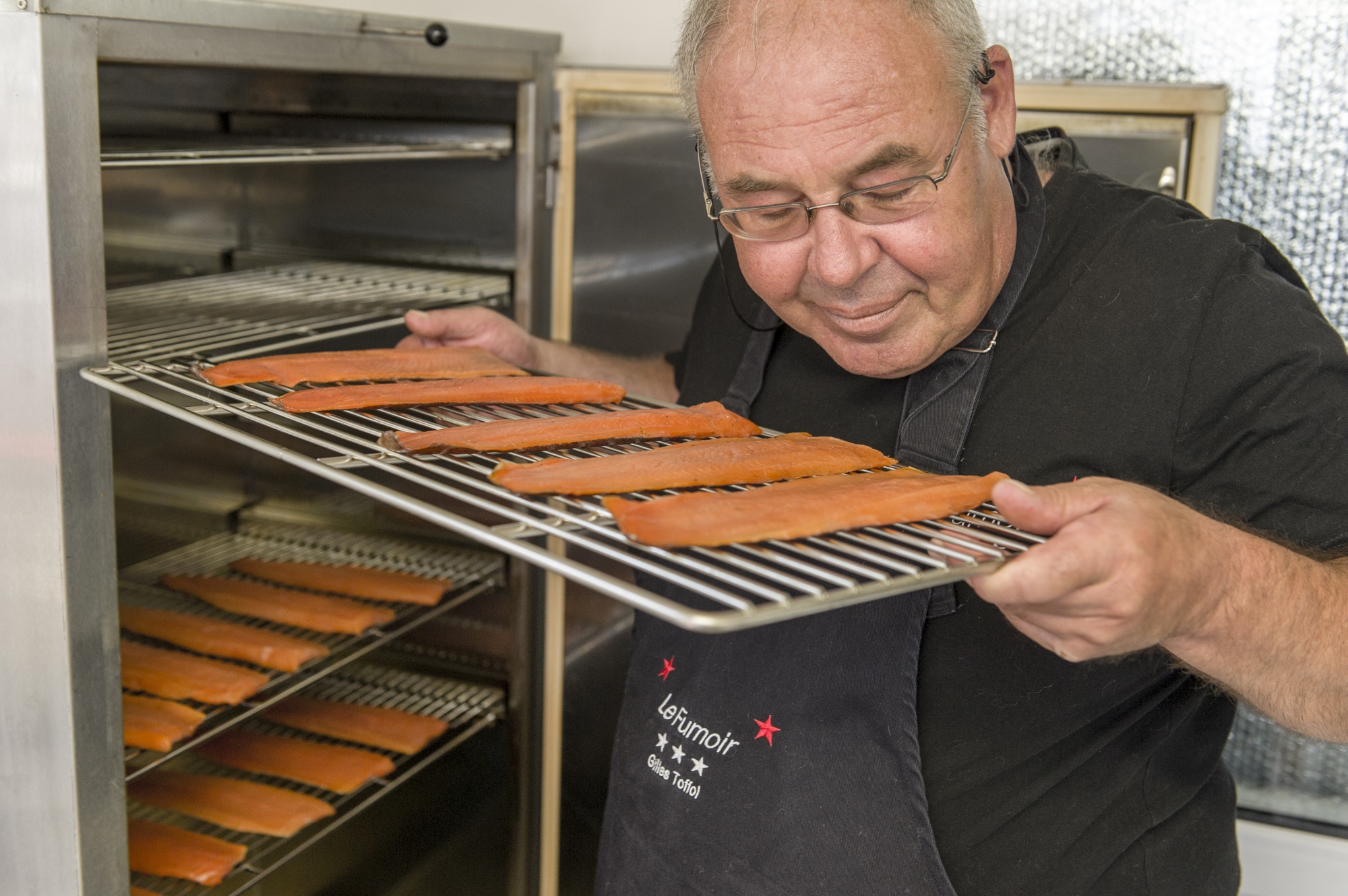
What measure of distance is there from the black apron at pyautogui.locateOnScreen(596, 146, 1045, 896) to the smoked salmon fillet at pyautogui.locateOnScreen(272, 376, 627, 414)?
27 centimetres

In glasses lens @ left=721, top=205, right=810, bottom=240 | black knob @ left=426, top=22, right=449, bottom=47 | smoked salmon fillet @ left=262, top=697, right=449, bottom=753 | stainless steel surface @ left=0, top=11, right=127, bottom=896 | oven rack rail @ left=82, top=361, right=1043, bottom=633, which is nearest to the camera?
oven rack rail @ left=82, top=361, right=1043, bottom=633

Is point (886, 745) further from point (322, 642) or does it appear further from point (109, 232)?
point (109, 232)

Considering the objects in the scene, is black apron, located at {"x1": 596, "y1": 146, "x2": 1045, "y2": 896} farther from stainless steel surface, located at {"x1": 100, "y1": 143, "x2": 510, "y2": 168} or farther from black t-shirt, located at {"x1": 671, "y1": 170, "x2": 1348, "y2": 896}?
stainless steel surface, located at {"x1": 100, "y1": 143, "x2": 510, "y2": 168}

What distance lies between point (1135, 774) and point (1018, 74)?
1.26 metres

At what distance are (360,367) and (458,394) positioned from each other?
13cm

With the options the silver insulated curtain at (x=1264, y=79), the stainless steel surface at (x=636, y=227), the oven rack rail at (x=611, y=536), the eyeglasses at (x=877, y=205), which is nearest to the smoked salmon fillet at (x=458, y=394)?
the oven rack rail at (x=611, y=536)

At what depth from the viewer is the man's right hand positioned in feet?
4.98

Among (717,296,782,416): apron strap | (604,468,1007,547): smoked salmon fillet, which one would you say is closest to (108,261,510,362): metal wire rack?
(717,296,782,416): apron strap

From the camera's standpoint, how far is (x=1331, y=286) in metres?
1.92

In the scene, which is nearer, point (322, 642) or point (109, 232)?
point (322, 642)

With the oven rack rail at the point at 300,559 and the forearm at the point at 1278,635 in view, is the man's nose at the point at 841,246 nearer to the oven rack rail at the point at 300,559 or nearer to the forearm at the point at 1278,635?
the forearm at the point at 1278,635

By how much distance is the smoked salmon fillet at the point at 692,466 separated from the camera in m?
0.95

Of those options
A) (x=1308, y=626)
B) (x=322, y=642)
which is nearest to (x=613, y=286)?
(x=322, y=642)

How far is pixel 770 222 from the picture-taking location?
1174 millimetres
